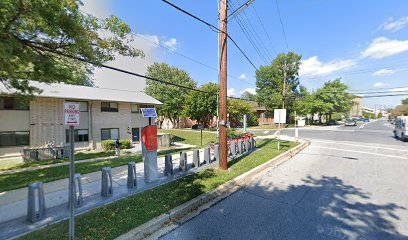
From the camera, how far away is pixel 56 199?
526 centimetres

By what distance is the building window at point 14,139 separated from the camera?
13264 mm

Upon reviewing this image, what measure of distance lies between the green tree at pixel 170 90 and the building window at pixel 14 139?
23862 millimetres

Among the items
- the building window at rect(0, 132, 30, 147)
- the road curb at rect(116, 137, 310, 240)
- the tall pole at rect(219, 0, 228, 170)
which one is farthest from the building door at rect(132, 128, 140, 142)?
the road curb at rect(116, 137, 310, 240)

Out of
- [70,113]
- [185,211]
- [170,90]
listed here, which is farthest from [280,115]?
[170,90]

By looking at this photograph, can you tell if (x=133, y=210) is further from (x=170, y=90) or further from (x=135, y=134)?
(x=170, y=90)

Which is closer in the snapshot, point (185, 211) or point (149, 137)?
point (185, 211)

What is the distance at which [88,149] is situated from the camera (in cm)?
1623

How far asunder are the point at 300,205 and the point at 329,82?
51451mm

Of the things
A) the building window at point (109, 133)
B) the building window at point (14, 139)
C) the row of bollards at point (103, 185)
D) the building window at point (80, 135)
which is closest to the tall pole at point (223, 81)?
the row of bollards at point (103, 185)

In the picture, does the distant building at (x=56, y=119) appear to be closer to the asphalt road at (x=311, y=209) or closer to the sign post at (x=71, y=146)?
the sign post at (x=71, y=146)

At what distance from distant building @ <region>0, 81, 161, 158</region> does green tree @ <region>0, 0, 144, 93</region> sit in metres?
7.38

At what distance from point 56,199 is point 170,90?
33.4 meters

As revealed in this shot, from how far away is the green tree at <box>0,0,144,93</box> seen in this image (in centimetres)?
410

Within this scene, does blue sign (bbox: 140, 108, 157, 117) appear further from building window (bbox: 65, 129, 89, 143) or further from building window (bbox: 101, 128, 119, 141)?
building window (bbox: 101, 128, 119, 141)
